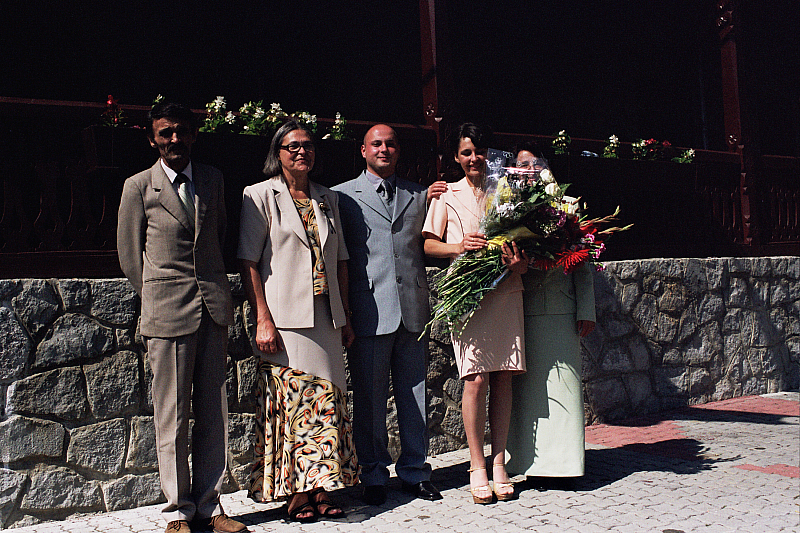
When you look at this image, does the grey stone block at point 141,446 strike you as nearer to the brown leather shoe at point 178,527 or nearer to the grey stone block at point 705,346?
the brown leather shoe at point 178,527

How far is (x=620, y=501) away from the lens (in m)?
4.07

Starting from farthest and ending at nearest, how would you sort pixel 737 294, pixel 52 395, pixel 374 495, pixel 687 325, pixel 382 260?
1. pixel 737 294
2. pixel 687 325
3. pixel 382 260
4. pixel 374 495
5. pixel 52 395

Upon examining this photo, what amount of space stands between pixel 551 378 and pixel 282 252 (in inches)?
66.8

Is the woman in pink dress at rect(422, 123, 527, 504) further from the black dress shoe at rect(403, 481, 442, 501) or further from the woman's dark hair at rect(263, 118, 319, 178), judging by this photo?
the woman's dark hair at rect(263, 118, 319, 178)

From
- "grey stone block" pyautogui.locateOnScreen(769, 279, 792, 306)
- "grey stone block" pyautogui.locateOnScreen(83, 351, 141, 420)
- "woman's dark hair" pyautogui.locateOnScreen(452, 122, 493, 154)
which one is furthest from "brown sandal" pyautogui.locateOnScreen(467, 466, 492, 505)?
"grey stone block" pyautogui.locateOnScreen(769, 279, 792, 306)

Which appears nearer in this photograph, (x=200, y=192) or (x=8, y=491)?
(x=200, y=192)

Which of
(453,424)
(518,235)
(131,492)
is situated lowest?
(131,492)

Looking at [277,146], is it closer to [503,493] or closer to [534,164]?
[534,164]

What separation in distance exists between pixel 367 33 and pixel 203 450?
16.0 ft

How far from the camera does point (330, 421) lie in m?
3.84

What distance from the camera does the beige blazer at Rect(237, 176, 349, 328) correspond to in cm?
384

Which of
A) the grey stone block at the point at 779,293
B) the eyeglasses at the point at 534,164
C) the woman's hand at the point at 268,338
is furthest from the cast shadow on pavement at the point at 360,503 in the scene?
the grey stone block at the point at 779,293

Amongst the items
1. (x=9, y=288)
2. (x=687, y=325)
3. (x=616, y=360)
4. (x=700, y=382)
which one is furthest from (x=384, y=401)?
(x=700, y=382)

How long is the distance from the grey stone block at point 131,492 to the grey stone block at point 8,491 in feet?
1.33
